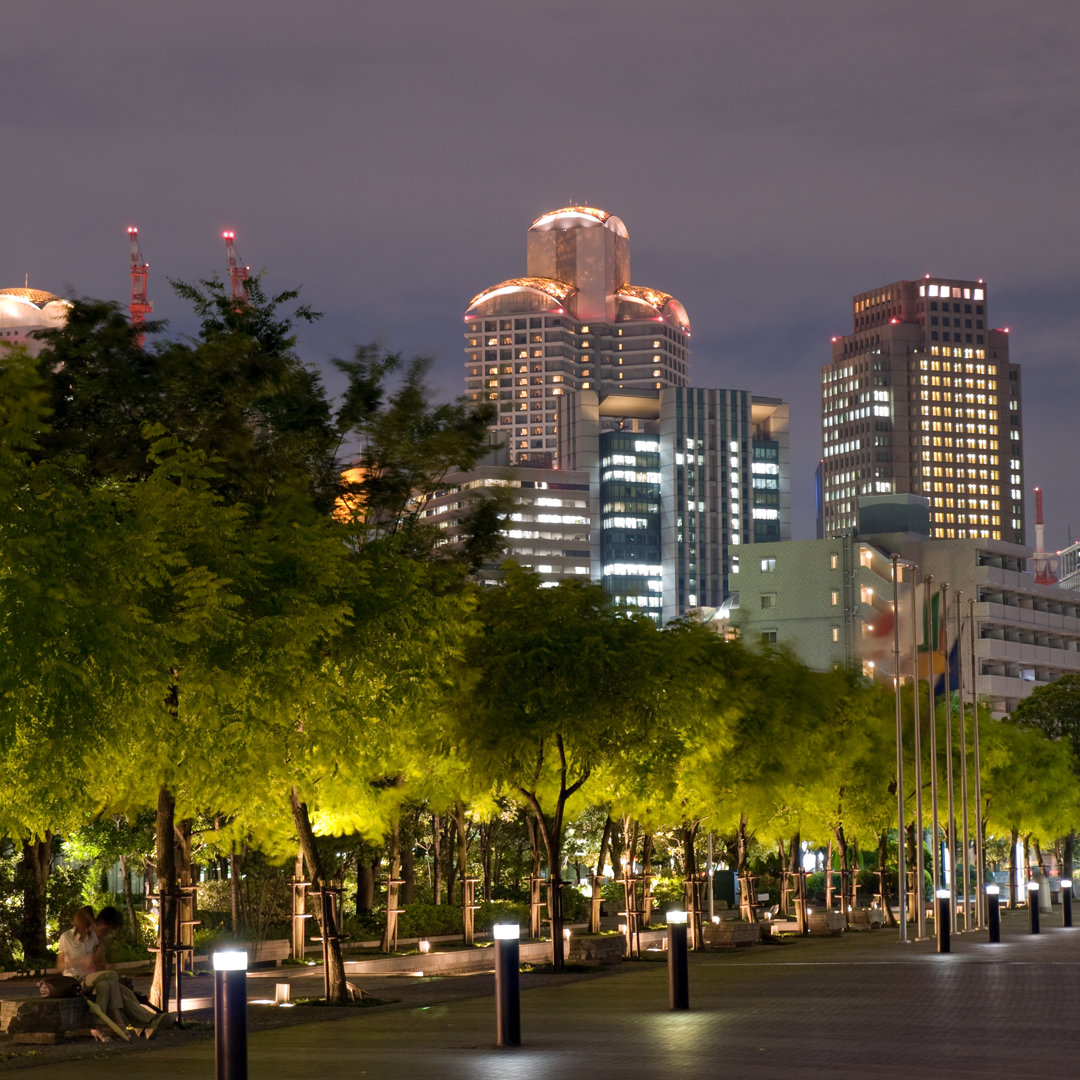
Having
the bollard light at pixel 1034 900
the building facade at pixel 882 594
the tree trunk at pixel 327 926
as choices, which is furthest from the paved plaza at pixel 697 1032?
the building facade at pixel 882 594

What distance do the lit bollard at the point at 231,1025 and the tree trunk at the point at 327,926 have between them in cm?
1091

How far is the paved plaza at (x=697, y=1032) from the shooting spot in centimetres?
1582

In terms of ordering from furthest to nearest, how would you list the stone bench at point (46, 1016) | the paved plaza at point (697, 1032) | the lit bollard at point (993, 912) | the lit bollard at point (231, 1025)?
the lit bollard at point (993, 912) → the stone bench at point (46, 1016) → the paved plaza at point (697, 1032) → the lit bollard at point (231, 1025)

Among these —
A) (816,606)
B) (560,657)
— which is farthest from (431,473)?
(816,606)

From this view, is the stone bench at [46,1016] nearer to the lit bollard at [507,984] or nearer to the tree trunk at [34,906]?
the lit bollard at [507,984]

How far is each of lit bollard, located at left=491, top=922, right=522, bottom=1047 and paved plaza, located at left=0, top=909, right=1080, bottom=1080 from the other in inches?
8.4

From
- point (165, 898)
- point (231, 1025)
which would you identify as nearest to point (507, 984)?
point (231, 1025)

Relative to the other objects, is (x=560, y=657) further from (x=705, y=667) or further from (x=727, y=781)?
(x=727, y=781)

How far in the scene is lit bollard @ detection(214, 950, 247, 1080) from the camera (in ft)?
45.9

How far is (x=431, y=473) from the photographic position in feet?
147

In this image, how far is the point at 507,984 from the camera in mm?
18203

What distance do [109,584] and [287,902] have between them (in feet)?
100

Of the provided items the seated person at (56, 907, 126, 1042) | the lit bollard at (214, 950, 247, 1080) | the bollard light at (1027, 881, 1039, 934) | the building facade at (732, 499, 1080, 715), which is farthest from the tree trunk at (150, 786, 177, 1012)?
the building facade at (732, 499, 1080, 715)

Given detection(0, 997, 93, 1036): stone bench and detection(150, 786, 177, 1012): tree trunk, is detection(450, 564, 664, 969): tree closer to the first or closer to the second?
detection(150, 786, 177, 1012): tree trunk
